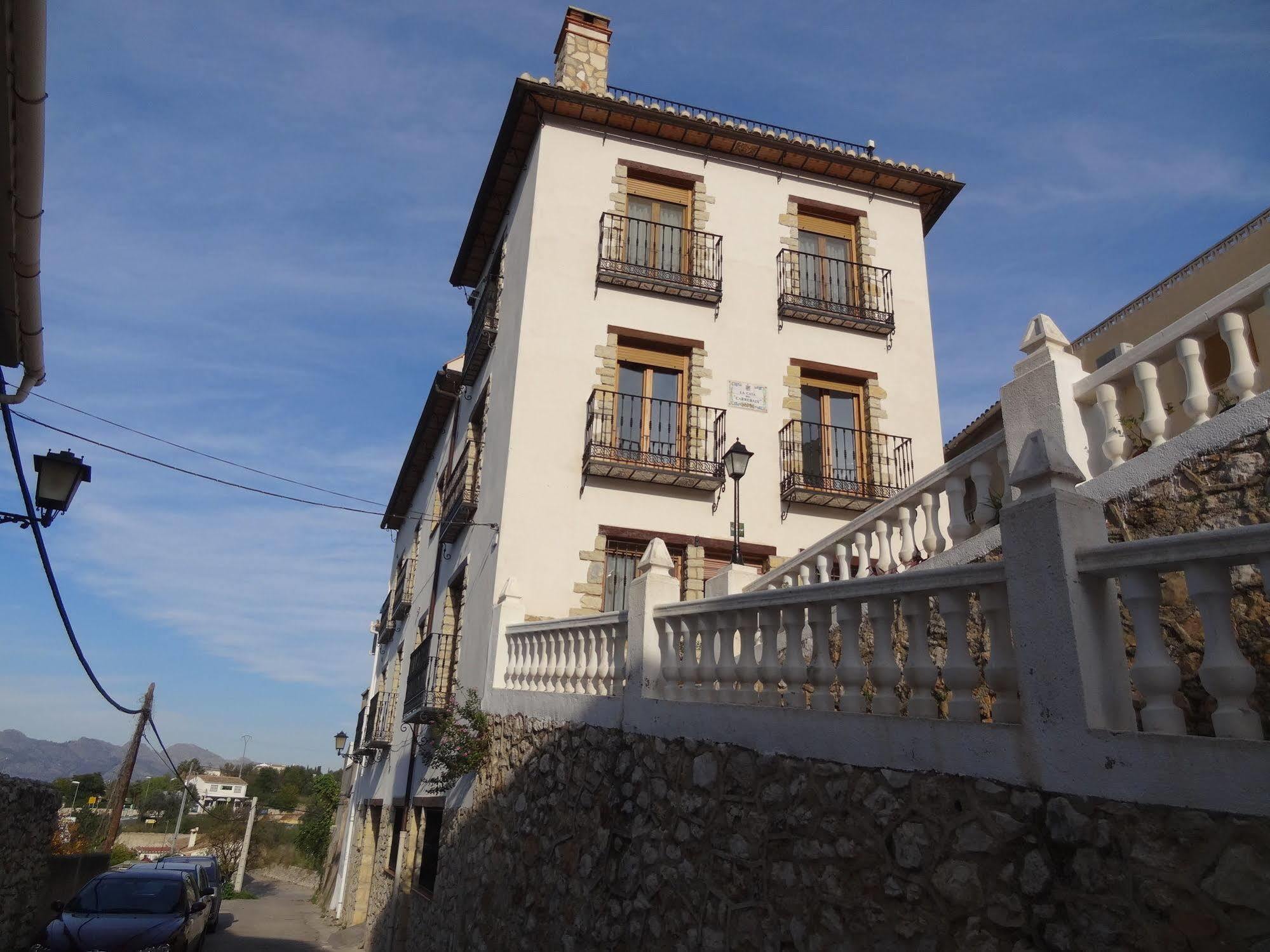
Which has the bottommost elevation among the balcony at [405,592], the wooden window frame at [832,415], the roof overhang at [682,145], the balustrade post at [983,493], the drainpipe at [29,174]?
the balustrade post at [983,493]

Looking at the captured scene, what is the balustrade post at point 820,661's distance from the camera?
4512 millimetres

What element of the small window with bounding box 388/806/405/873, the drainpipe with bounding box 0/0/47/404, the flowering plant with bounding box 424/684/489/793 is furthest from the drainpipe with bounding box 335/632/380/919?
the drainpipe with bounding box 0/0/47/404

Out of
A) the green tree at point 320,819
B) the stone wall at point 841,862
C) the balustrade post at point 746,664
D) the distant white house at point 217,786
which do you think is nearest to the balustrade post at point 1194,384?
the stone wall at point 841,862

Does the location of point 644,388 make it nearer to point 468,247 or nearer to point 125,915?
point 468,247

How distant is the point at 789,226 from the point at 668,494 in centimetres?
523

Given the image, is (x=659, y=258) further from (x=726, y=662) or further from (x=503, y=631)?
(x=726, y=662)

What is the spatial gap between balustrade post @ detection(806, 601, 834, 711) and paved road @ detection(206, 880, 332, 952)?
53.4ft

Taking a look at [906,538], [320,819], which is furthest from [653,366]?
[320,819]

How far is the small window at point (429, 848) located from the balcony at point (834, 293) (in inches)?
369

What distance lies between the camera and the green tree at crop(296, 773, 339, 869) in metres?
33.6

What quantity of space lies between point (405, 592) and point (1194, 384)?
18.2 meters

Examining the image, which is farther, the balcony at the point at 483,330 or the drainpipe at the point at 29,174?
the balcony at the point at 483,330

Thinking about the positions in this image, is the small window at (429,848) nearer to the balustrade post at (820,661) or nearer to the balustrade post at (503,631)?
the balustrade post at (503,631)

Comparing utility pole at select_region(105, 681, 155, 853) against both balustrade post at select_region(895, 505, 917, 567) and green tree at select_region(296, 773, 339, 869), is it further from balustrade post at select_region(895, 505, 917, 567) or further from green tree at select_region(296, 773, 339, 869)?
balustrade post at select_region(895, 505, 917, 567)
